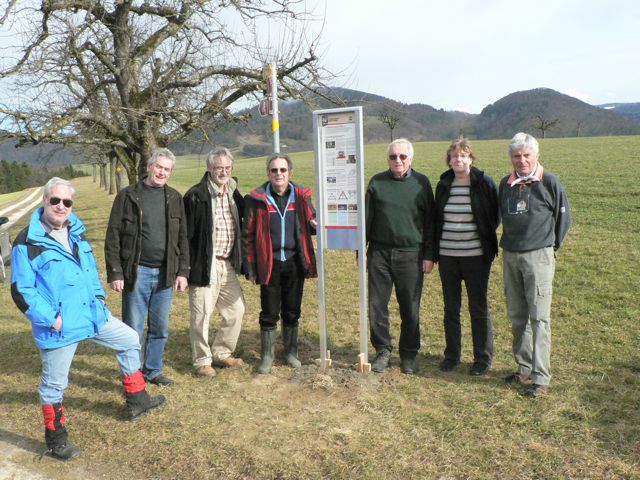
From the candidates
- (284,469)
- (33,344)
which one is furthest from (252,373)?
(33,344)

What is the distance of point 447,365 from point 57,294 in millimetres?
3575

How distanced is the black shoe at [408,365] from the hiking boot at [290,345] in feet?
3.41

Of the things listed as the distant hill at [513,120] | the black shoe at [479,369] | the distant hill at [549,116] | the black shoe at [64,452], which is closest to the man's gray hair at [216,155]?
the black shoe at [64,452]

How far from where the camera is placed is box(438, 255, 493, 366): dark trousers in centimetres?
481

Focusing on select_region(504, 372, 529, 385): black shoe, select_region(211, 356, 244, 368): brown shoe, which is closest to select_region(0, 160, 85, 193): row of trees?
select_region(211, 356, 244, 368): brown shoe

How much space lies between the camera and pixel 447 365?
17.0 ft

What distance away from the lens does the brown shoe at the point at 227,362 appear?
5.36 meters

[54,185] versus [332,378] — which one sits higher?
[54,185]

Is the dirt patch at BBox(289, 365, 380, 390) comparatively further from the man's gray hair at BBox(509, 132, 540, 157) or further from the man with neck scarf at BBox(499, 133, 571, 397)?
the man's gray hair at BBox(509, 132, 540, 157)

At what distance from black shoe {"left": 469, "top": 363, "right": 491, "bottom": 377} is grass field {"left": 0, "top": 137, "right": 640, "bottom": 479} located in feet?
0.27

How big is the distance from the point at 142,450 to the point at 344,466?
59.9 inches

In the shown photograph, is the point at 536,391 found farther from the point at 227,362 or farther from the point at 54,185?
the point at 54,185

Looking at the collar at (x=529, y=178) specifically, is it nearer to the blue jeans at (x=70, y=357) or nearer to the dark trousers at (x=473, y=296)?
the dark trousers at (x=473, y=296)

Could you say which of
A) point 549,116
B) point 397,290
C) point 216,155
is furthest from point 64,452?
point 549,116
